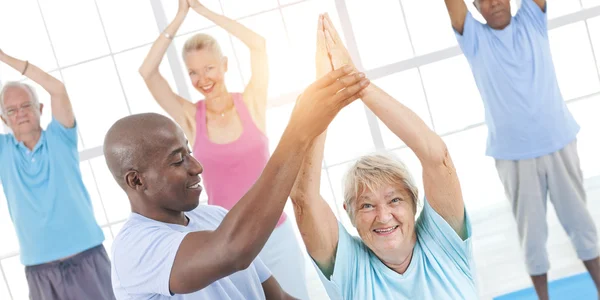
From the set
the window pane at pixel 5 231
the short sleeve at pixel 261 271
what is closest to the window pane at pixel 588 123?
the short sleeve at pixel 261 271

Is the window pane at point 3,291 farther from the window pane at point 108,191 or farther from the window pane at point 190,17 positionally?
the window pane at point 190,17

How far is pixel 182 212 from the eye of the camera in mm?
1837

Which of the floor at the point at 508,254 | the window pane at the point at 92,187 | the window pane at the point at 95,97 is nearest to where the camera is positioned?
the floor at the point at 508,254

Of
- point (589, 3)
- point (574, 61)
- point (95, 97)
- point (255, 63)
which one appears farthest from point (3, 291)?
point (589, 3)

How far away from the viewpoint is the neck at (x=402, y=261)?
1928mm

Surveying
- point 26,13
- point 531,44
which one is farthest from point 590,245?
point 26,13

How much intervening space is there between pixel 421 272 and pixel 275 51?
262 centimetres

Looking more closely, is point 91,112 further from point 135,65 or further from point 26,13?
point 26,13

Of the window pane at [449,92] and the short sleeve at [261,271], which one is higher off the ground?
the window pane at [449,92]

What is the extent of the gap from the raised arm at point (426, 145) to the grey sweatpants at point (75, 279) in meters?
2.10

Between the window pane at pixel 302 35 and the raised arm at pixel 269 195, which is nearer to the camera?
the raised arm at pixel 269 195

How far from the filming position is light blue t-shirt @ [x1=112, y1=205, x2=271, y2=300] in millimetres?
1533

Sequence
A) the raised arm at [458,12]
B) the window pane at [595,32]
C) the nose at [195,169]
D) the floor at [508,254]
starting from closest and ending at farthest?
1. the nose at [195,169]
2. the raised arm at [458,12]
3. the floor at [508,254]
4. the window pane at [595,32]

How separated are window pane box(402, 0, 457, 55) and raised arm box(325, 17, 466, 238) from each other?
2795mm
